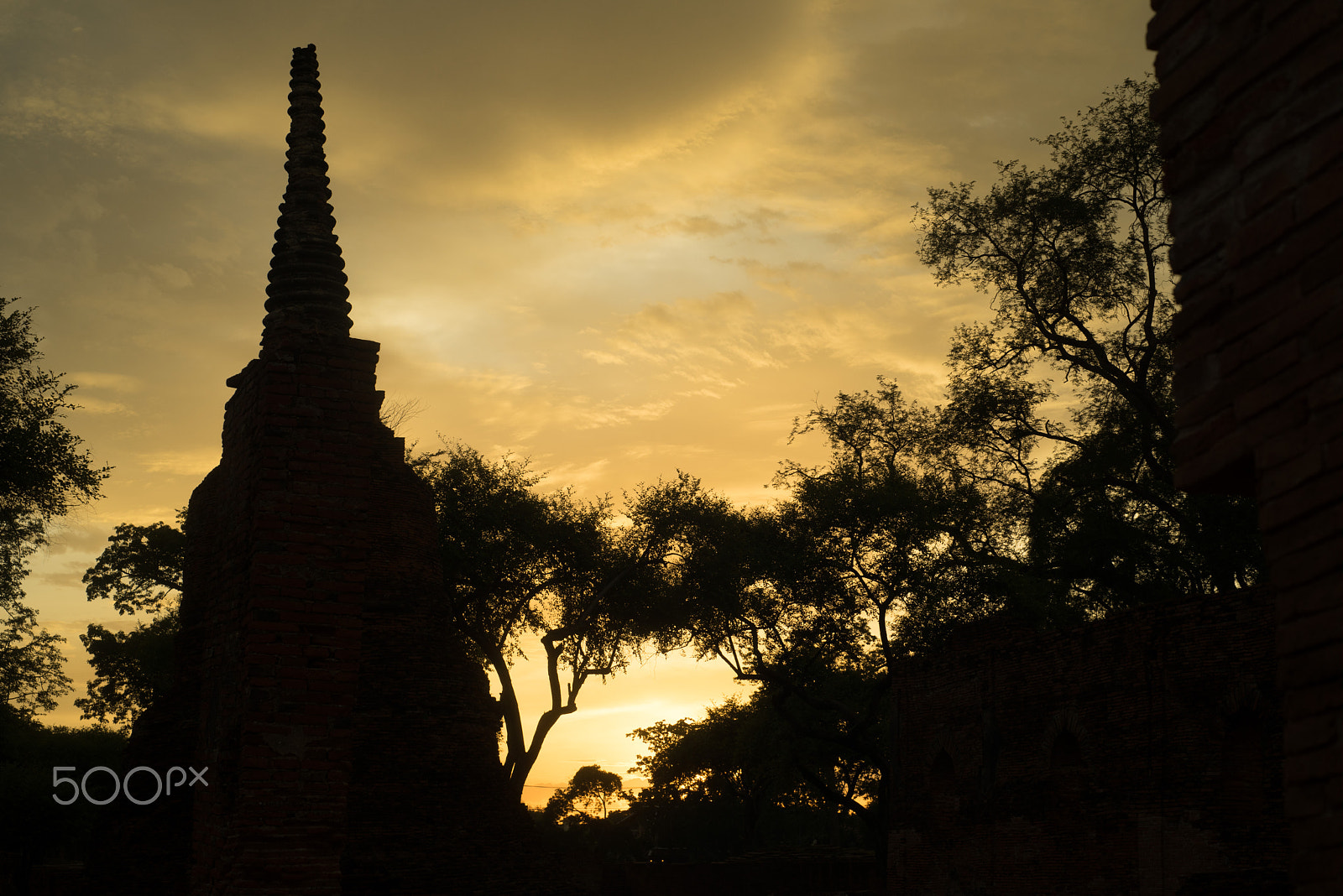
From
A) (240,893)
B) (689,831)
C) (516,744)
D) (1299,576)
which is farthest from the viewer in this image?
(689,831)

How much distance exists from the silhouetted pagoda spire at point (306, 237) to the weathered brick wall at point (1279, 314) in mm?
5832

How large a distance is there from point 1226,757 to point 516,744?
664 inches

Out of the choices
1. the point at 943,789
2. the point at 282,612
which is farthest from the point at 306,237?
the point at 943,789

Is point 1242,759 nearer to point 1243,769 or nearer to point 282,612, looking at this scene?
point 1243,769

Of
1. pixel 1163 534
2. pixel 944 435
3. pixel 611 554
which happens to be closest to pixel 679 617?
pixel 611 554

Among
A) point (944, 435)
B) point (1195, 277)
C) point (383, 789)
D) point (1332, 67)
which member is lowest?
point (383, 789)

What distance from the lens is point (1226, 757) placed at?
14.4m

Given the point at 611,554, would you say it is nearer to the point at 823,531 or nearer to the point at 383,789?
the point at 823,531

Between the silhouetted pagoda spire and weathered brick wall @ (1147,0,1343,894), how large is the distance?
5832 millimetres

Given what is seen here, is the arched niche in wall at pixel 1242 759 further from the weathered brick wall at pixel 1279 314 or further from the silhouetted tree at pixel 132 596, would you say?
the silhouetted tree at pixel 132 596

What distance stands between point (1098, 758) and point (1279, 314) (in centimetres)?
1466

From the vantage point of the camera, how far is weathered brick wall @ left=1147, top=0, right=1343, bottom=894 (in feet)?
9.16

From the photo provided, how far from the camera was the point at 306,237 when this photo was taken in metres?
8.03

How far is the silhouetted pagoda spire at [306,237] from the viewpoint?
783 centimetres
